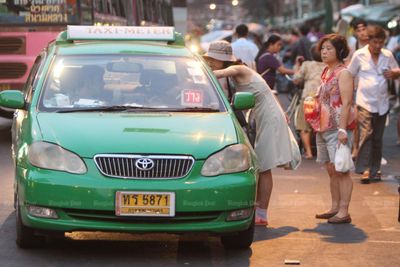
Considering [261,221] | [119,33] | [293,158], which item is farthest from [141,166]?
[119,33]

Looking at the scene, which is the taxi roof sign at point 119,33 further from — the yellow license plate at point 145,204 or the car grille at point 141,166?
the yellow license plate at point 145,204

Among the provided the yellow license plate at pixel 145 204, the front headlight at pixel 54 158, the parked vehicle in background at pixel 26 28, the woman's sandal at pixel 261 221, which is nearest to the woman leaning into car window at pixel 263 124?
the woman's sandal at pixel 261 221

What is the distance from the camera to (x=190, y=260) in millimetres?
7824

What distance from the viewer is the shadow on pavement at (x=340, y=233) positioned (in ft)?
29.0

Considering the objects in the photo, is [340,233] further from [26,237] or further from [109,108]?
[26,237]

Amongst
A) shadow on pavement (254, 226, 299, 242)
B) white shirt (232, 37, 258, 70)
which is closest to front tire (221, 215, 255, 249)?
shadow on pavement (254, 226, 299, 242)

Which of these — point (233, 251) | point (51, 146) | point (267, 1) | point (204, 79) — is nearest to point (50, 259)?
point (51, 146)

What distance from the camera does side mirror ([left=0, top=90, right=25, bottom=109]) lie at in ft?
27.8

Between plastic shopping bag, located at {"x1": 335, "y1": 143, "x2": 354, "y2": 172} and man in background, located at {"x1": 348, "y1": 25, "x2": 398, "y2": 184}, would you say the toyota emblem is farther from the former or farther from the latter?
A: man in background, located at {"x1": 348, "y1": 25, "x2": 398, "y2": 184}

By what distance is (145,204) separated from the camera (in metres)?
7.53

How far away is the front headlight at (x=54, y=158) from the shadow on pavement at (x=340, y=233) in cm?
226

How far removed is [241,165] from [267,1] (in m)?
110

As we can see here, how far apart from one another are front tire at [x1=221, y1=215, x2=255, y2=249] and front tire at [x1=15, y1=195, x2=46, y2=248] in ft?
4.35

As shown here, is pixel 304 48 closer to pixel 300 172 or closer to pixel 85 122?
pixel 300 172
